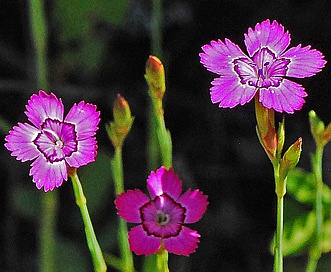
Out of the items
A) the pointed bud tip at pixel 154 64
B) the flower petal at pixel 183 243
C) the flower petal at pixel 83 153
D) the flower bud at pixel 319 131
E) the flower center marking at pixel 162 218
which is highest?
the pointed bud tip at pixel 154 64

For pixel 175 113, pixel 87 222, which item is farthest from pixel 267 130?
pixel 175 113

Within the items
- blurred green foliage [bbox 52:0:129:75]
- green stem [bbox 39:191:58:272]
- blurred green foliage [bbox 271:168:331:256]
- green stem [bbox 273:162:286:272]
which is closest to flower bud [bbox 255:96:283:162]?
green stem [bbox 273:162:286:272]

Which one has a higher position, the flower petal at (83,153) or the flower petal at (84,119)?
the flower petal at (84,119)

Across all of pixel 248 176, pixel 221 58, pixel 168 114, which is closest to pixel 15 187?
pixel 168 114

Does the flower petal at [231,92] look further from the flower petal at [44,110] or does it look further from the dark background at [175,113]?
the dark background at [175,113]

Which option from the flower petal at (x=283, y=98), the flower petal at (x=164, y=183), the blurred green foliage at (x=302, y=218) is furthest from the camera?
the blurred green foliage at (x=302, y=218)

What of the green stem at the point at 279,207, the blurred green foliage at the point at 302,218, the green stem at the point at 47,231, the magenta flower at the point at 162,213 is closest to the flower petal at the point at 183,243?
the magenta flower at the point at 162,213

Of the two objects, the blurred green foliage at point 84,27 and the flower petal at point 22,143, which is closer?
the flower petal at point 22,143
